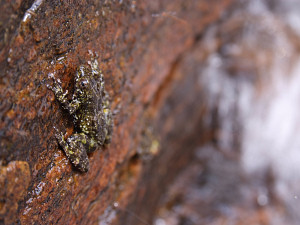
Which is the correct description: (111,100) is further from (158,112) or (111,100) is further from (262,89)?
(262,89)

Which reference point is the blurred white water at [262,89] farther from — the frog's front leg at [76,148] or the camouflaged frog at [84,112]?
the frog's front leg at [76,148]

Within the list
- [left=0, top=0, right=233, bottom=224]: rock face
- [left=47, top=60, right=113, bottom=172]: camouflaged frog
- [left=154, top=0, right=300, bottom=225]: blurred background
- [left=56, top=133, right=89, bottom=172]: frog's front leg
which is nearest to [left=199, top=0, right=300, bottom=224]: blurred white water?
[left=154, top=0, right=300, bottom=225]: blurred background

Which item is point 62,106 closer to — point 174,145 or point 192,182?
point 174,145

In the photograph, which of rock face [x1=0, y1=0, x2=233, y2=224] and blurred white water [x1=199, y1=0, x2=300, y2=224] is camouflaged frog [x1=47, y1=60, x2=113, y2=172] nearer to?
rock face [x1=0, y1=0, x2=233, y2=224]

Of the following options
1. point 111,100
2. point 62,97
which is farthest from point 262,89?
point 62,97

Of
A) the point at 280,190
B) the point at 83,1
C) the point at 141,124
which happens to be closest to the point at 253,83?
the point at 280,190
